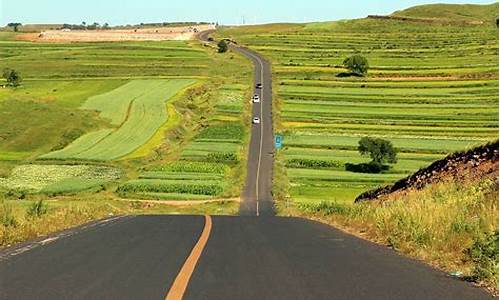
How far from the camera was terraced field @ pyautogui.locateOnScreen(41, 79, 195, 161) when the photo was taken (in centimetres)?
7175

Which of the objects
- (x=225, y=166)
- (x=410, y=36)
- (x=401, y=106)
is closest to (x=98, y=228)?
(x=225, y=166)

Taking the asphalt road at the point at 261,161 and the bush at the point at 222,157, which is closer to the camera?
the asphalt road at the point at 261,161

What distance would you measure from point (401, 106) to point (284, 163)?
3844 cm

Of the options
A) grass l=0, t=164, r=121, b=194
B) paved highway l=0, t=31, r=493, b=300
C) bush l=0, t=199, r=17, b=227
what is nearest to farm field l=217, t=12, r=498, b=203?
grass l=0, t=164, r=121, b=194

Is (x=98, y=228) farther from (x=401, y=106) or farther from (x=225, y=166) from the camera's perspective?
(x=401, y=106)

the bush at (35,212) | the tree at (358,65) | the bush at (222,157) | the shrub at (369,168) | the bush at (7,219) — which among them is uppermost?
the bush at (7,219)

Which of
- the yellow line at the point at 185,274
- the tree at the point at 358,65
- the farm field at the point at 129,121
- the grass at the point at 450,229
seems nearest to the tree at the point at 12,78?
the farm field at the point at 129,121

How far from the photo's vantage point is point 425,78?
12556 centimetres

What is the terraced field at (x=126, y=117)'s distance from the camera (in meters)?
71.8

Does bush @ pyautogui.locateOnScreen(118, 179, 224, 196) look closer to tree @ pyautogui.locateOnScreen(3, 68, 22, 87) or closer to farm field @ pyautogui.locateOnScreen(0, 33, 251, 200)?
farm field @ pyautogui.locateOnScreen(0, 33, 251, 200)

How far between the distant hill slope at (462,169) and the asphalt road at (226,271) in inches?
341

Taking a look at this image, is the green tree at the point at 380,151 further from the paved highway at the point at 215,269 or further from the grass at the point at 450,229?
the paved highway at the point at 215,269

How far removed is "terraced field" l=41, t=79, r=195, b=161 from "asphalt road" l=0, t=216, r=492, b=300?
5849 cm

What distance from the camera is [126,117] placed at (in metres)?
90.9
